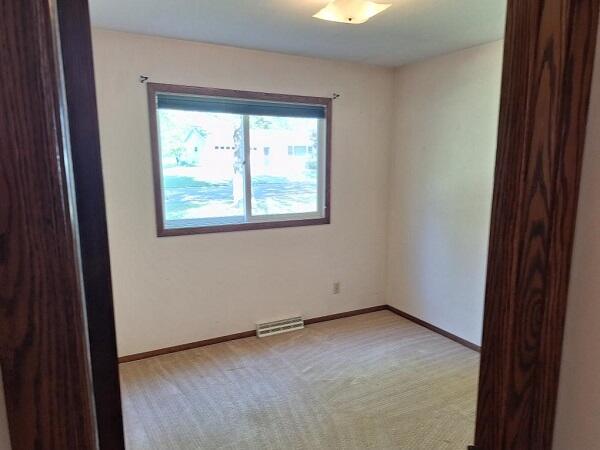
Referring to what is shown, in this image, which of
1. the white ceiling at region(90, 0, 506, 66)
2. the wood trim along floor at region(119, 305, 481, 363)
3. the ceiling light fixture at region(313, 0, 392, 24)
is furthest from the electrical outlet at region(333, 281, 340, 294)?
the ceiling light fixture at region(313, 0, 392, 24)

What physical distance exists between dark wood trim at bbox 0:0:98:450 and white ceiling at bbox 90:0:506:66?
79.2 inches

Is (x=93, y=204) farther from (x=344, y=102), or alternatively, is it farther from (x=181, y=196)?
(x=344, y=102)

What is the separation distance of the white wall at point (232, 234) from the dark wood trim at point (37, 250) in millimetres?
2562

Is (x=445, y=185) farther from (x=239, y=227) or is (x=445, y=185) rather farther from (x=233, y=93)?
(x=233, y=93)

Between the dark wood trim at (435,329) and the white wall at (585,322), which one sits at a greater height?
the white wall at (585,322)

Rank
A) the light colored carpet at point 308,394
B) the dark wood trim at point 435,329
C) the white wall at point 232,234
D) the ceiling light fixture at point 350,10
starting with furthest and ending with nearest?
the dark wood trim at point 435,329 < the white wall at point 232,234 < the light colored carpet at point 308,394 < the ceiling light fixture at point 350,10

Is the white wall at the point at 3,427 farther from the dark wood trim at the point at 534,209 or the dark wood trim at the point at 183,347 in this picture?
the dark wood trim at the point at 183,347

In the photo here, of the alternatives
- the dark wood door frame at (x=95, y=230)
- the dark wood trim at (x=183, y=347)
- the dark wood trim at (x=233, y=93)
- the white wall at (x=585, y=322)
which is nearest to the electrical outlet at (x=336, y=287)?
the dark wood trim at (x=183, y=347)

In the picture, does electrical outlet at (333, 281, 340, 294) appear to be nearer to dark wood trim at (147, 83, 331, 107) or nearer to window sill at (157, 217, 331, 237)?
window sill at (157, 217, 331, 237)

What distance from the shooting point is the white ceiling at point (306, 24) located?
2164mm

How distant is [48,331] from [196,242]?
8.94 feet

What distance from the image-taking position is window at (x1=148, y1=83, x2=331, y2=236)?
294 centimetres

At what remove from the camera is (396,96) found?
12.3 feet

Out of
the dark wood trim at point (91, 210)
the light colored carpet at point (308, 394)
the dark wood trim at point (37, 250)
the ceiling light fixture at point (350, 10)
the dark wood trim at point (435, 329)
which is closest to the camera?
the dark wood trim at point (37, 250)
